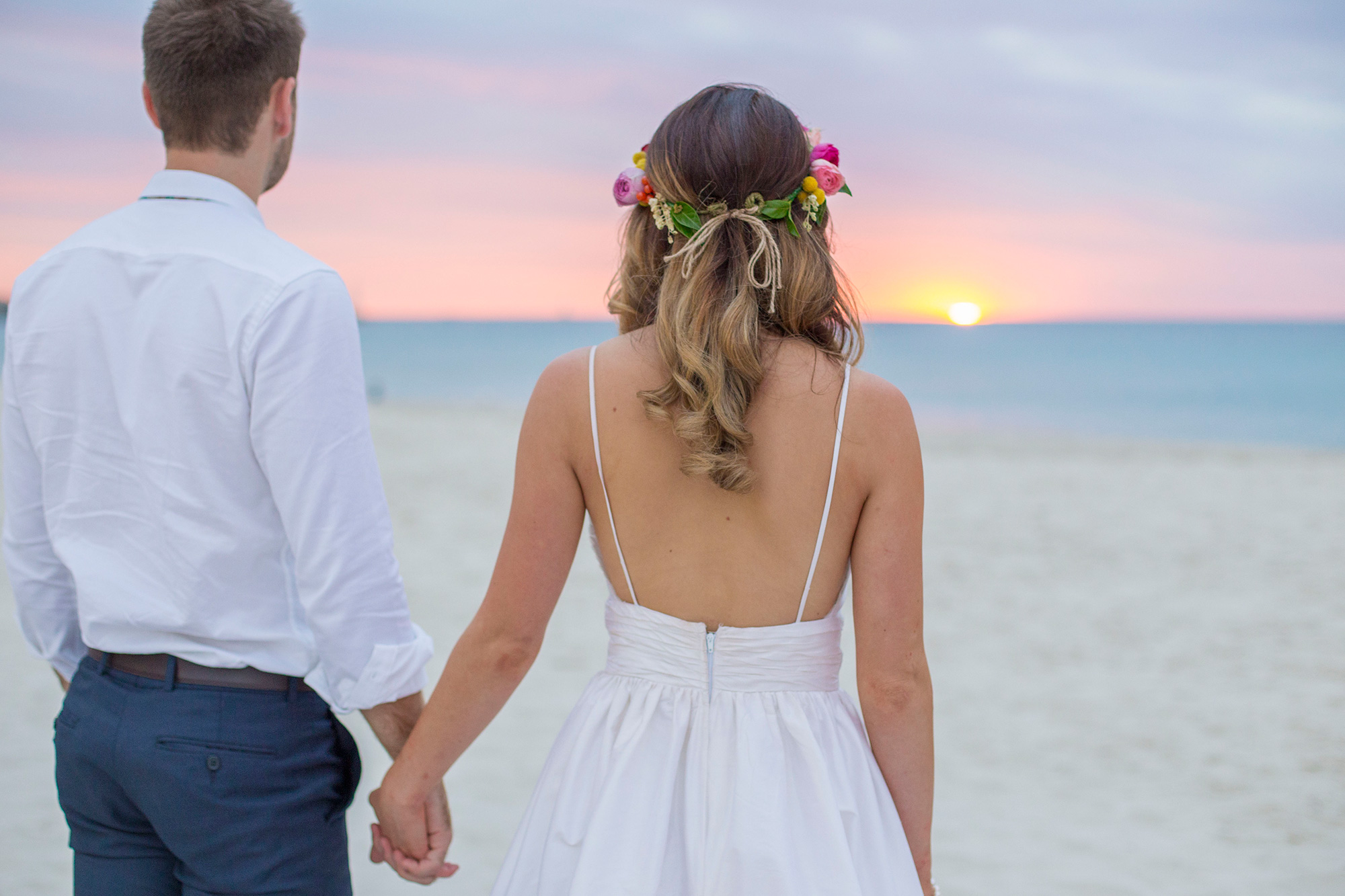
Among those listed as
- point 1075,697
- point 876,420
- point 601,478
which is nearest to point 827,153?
point 876,420

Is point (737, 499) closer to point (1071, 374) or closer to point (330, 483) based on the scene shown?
point (330, 483)

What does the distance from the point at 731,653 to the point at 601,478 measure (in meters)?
0.35

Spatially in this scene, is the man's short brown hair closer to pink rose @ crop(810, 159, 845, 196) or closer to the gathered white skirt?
pink rose @ crop(810, 159, 845, 196)

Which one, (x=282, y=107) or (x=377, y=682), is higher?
(x=282, y=107)

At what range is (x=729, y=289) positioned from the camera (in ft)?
5.39

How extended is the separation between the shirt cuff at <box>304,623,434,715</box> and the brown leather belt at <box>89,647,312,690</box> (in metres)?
0.04

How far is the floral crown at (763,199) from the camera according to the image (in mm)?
1658

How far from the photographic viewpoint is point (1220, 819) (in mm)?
4223

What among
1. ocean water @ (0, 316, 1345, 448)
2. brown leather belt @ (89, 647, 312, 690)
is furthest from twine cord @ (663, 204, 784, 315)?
ocean water @ (0, 316, 1345, 448)

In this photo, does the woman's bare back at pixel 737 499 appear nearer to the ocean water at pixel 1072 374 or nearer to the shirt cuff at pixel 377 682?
the shirt cuff at pixel 377 682

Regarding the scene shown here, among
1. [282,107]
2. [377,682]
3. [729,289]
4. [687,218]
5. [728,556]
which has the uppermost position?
[282,107]

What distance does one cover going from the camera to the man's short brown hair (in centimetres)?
164

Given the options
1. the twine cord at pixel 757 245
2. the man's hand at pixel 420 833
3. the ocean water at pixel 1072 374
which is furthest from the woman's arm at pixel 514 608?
the ocean water at pixel 1072 374

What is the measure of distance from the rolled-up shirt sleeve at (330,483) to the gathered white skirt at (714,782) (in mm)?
355
